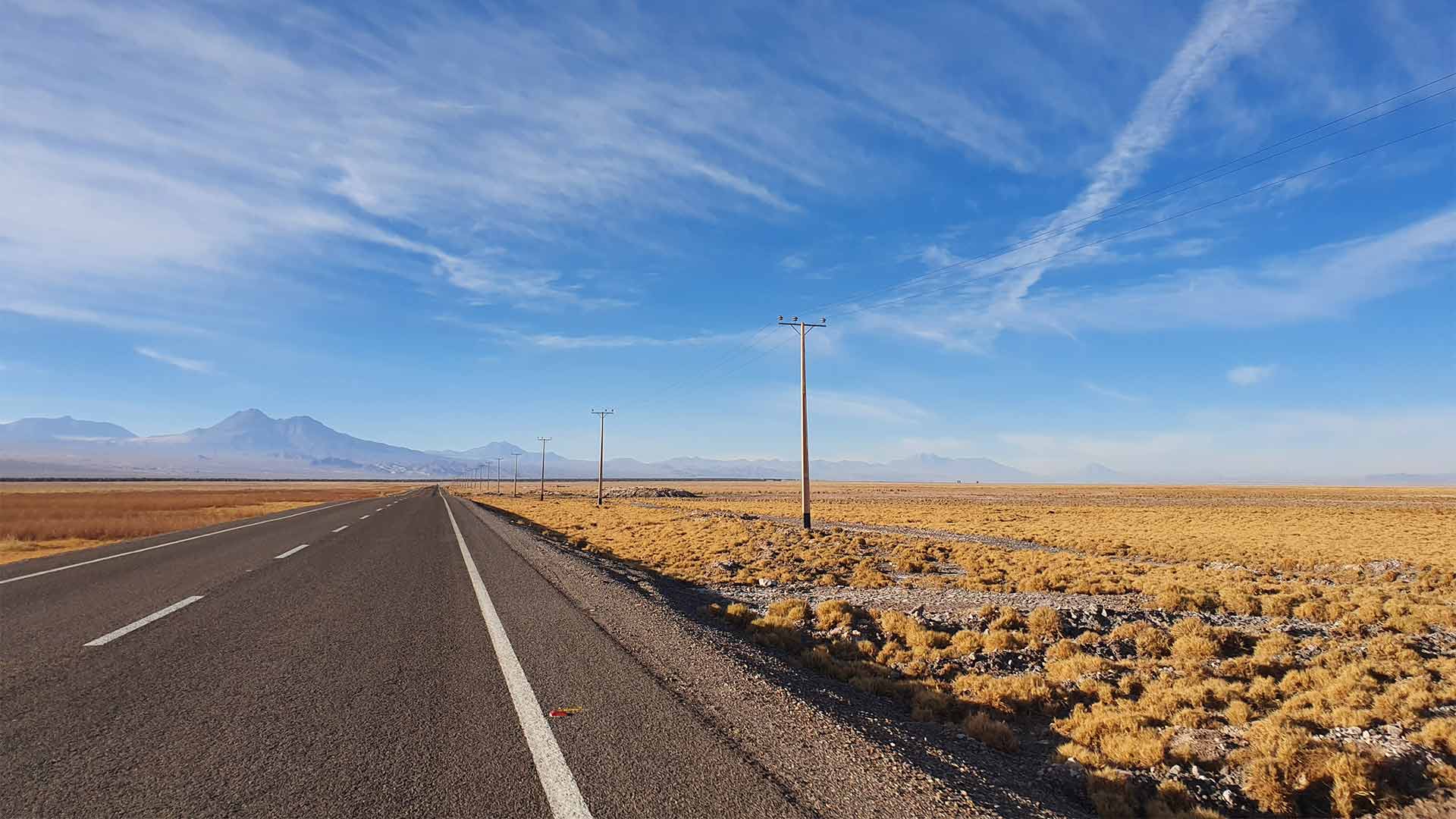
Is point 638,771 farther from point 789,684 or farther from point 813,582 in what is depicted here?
point 813,582

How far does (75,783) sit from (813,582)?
45.1ft

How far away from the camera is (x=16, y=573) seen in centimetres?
1263

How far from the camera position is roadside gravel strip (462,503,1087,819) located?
4.05 metres

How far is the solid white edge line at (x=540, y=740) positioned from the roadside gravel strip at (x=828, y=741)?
33.6 inches

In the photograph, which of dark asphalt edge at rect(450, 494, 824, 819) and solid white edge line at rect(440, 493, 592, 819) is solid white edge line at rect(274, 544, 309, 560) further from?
dark asphalt edge at rect(450, 494, 824, 819)

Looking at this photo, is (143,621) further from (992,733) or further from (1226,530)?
(1226,530)

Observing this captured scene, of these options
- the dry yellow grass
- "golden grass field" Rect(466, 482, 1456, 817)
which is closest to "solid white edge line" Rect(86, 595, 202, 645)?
"golden grass field" Rect(466, 482, 1456, 817)

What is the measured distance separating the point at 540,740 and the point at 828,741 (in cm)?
194

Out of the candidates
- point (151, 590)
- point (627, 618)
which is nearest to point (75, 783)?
point (627, 618)

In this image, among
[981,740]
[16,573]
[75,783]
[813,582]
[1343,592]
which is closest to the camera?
[75,783]

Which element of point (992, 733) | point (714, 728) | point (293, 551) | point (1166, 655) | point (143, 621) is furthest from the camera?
point (293, 551)

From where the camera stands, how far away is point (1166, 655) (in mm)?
9555

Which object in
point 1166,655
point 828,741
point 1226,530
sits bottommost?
point 1166,655

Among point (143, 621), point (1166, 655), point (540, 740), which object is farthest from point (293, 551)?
point (1166, 655)
